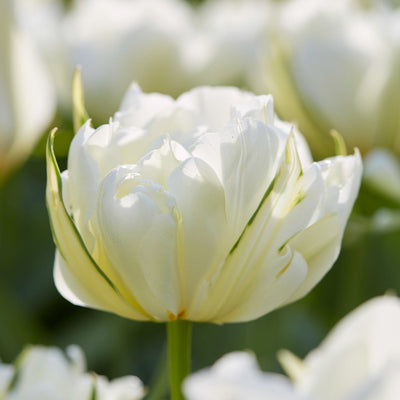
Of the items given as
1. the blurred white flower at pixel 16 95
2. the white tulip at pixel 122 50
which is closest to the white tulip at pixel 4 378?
the blurred white flower at pixel 16 95

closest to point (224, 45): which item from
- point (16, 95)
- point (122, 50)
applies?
point (122, 50)

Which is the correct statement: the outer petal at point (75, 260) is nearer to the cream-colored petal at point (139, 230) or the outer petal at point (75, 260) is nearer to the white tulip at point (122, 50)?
the cream-colored petal at point (139, 230)

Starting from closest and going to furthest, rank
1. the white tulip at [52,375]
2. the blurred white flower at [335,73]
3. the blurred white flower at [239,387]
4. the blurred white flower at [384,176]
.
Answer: the blurred white flower at [239,387] < the white tulip at [52,375] < the blurred white flower at [384,176] < the blurred white flower at [335,73]

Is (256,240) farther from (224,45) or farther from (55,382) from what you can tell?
(224,45)

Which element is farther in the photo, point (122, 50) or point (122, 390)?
point (122, 50)

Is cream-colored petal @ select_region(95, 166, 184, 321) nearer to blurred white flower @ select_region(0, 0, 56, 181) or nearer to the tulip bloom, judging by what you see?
the tulip bloom

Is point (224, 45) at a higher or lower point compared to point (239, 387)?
lower
